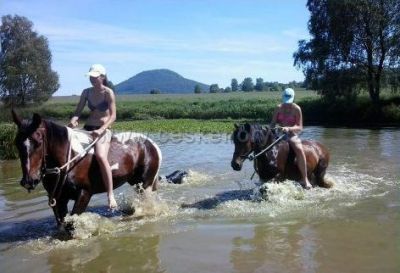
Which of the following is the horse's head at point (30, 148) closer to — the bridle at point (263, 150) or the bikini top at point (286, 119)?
the bridle at point (263, 150)

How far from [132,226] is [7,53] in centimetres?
5335

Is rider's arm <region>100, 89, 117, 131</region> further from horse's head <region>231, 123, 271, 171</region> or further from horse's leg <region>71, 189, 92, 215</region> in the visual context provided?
horse's head <region>231, 123, 271, 171</region>

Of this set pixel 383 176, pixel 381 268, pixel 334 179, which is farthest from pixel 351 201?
pixel 381 268

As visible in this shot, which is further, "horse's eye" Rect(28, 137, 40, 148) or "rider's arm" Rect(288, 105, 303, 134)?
"rider's arm" Rect(288, 105, 303, 134)

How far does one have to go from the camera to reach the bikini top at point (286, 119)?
956cm

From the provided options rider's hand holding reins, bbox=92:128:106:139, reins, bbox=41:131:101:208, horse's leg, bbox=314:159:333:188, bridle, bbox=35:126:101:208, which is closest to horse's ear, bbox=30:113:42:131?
bridle, bbox=35:126:101:208

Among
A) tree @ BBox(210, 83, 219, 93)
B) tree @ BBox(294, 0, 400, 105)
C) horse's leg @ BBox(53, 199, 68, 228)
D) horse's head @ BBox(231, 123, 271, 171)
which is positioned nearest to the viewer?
horse's leg @ BBox(53, 199, 68, 228)

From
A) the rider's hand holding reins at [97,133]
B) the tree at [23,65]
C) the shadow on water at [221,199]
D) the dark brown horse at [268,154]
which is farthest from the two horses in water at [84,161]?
the tree at [23,65]

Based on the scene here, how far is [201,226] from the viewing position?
7.74 metres

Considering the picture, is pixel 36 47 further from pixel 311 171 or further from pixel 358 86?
pixel 311 171

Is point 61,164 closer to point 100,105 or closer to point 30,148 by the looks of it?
point 30,148

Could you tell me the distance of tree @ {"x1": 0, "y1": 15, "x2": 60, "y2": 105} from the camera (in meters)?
54.2

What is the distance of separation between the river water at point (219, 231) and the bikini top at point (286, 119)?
1268 millimetres

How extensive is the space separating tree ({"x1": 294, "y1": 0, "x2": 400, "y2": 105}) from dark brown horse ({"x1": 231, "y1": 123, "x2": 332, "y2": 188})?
1115 inches
